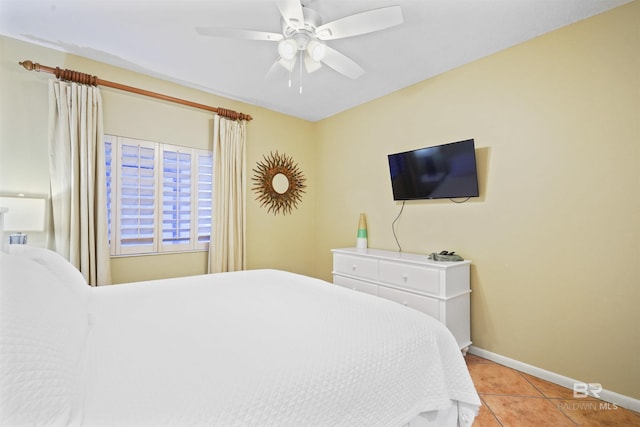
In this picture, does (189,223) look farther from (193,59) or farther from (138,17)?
(138,17)

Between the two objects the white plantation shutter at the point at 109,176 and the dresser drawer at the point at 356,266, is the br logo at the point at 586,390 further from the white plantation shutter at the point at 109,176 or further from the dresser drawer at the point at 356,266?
the white plantation shutter at the point at 109,176

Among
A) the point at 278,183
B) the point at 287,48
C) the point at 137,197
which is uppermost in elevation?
the point at 287,48

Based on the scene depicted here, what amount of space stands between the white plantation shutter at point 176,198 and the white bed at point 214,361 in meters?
1.41

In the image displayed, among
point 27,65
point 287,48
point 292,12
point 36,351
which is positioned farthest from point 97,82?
point 36,351

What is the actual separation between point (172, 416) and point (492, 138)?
2.76 m

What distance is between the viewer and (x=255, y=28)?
216 cm

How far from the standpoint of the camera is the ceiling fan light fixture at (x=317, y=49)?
188 centimetres

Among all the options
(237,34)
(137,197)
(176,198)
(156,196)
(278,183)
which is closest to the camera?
(237,34)

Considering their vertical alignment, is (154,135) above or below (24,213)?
above

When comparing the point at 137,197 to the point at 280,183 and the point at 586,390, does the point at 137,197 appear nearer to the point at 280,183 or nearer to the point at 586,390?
the point at 280,183

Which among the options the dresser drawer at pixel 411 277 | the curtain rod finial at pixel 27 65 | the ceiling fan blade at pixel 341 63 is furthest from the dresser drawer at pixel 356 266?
the curtain rod finial at pixel 27 65

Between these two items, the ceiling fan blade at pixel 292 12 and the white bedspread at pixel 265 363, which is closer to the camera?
the white bedspread at pixel 265 363

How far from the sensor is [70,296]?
1.20 meters

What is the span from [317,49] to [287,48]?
0.64 feet
